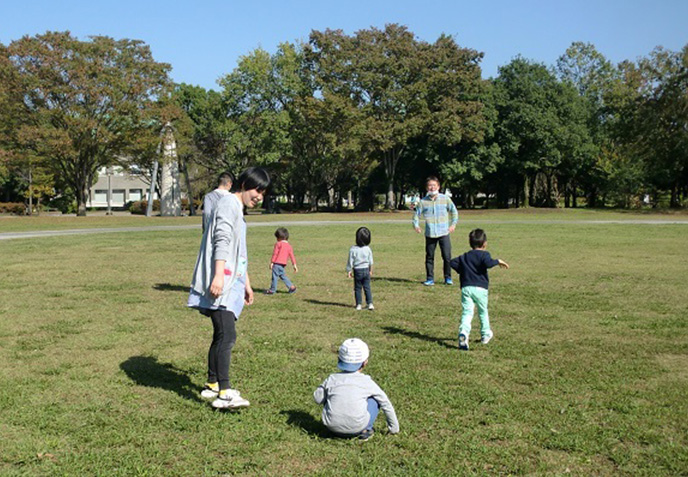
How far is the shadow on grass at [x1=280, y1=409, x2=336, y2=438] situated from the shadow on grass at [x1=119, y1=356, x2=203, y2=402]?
2.82 feet

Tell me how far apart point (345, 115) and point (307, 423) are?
42.6m

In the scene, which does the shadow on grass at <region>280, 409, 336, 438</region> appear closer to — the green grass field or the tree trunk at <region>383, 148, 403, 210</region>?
the green grass field

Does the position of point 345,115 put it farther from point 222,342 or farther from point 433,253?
point 222,342

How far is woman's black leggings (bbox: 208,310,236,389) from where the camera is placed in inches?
187

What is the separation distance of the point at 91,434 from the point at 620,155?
62.0m

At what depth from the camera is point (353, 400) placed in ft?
13.5

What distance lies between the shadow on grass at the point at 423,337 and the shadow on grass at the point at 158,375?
2696 millimetres

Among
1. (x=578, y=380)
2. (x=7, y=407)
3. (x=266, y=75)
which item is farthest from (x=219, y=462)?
(x=266, y=75)

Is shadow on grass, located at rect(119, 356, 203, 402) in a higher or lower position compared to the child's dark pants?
lower

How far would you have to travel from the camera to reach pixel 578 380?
5.46 meters

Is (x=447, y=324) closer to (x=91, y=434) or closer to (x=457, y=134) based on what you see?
(x=91, y=434)

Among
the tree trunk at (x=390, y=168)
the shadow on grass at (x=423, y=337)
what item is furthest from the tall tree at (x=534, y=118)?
the shadow on grass at (x=423, y=337)

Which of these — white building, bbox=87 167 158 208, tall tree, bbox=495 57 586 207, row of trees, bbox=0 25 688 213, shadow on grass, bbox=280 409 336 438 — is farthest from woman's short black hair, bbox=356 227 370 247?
white building, bbox=87 167 158 208

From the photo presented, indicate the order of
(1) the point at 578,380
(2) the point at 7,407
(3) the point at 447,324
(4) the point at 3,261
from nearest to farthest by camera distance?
(2) the point at 7,407 < (1) the point at 578,380 < (3) the point at 447,324 < (4) the point at 3,261
